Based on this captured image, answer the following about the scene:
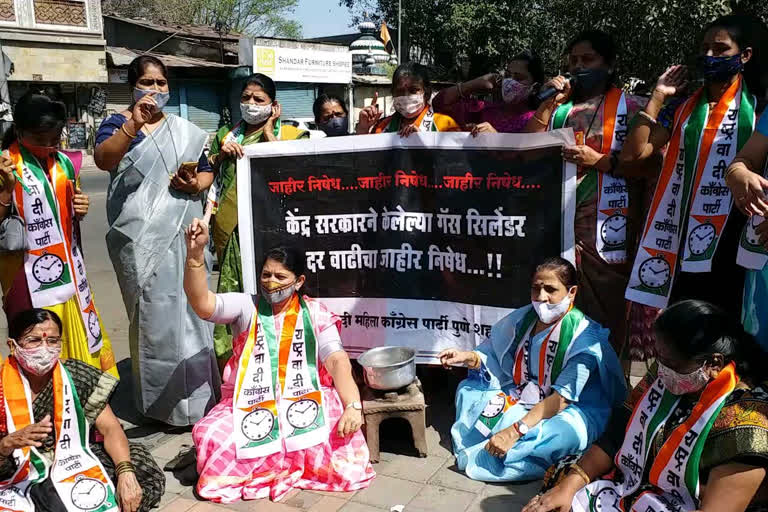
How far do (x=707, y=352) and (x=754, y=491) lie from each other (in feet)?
1.47

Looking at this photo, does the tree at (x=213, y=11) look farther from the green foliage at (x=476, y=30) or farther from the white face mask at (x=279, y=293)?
the white face mask at (x=279, y=293)

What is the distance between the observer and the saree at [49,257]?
3.47 m

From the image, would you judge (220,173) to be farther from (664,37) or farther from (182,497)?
(664,37)

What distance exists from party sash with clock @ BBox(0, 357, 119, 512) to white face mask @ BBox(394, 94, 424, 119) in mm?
2120

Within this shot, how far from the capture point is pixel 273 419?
3439 millimetres

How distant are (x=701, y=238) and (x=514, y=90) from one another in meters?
1.62

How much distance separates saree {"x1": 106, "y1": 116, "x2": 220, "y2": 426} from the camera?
3881 millimetres

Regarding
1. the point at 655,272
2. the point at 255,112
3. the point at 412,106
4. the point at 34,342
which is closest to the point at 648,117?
the point at 655,272

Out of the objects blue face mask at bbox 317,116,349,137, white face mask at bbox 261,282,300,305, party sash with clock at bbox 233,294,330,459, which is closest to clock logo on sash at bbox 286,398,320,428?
party sash with clock at bbox 233,294,330,459

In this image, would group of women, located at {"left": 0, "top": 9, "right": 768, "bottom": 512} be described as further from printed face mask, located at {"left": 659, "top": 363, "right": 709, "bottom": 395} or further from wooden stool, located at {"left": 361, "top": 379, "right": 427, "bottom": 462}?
wooden stool, located at {"left": 361, "top": 379, "right": 427, "bottom": 462}

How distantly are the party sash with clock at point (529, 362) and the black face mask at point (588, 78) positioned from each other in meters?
1.13

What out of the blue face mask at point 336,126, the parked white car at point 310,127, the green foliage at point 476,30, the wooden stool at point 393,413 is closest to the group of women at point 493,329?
the wooden stool at point 393,413

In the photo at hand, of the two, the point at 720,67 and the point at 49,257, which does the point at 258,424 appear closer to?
the point at 49,257

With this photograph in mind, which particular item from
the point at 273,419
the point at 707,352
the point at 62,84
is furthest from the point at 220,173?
the point at 62,84
